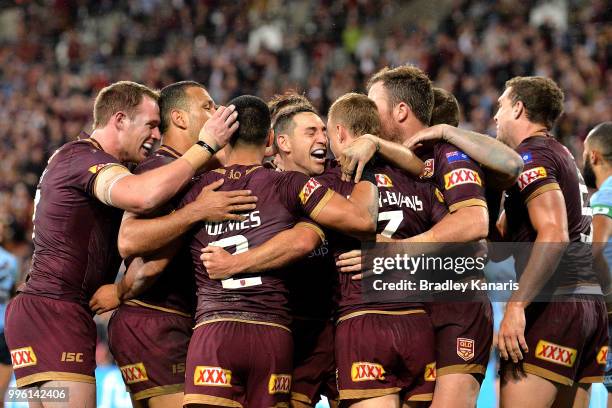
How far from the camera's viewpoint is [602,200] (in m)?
6.79

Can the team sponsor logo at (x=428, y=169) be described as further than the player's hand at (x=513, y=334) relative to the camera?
Yes

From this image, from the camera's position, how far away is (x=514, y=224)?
6203 mm

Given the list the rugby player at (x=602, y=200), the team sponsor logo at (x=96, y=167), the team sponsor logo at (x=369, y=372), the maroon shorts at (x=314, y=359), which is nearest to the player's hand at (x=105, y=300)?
the team sponsor logo at (x=96, y=167)

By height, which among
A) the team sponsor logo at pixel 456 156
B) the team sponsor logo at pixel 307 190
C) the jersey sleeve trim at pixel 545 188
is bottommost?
the team sponsor logo at pixel 307 190

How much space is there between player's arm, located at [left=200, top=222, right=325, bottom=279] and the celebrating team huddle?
12 mm

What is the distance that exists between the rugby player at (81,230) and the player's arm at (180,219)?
131 millimetres

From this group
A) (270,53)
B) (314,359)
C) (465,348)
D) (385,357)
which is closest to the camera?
(385,357)

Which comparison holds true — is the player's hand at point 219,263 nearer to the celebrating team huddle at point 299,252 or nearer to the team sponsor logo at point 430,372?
the celebrating team huddle at point 299,252

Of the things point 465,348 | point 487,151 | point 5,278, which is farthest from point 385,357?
point 5,278

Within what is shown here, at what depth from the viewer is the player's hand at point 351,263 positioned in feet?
17.9

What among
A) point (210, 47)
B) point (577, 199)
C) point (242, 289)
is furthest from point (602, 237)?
point (210, 47)

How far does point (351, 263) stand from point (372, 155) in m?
0.70

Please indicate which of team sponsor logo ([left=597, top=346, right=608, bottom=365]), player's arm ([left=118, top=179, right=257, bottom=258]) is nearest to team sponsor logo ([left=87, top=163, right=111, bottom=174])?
player's arm ([left=118, top=179, right=257, bottom=258])

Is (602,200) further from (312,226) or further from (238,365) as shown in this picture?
(238,365)
